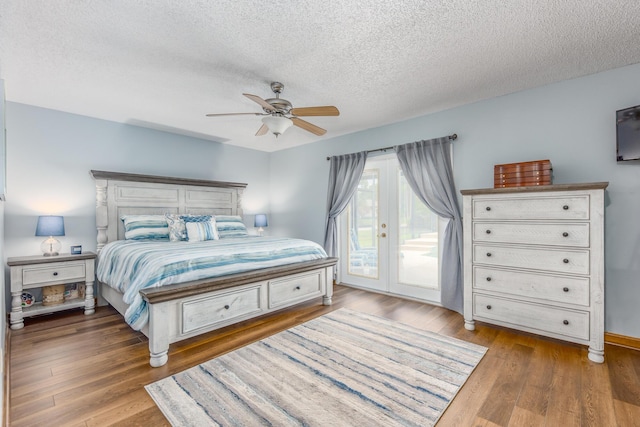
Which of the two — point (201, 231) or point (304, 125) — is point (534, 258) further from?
point (201, 231)

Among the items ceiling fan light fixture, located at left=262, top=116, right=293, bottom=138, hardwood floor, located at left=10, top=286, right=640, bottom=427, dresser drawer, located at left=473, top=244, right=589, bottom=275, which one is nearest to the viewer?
hardwood floor, located at left=10, top=286, right=640, bottom=427

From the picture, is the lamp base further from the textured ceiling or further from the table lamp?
the table lamp

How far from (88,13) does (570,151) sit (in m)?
4.15

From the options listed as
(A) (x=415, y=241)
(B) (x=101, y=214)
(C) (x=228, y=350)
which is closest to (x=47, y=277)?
(B) (x=101, y=214)

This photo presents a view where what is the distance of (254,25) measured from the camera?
80.2 inches

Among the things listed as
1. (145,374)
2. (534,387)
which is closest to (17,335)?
(145,374)

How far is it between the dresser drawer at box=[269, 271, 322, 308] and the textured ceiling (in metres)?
2.05

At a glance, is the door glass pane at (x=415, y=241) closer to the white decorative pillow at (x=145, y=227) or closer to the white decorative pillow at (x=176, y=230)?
the white decorative pillow at (x=176, y=230)

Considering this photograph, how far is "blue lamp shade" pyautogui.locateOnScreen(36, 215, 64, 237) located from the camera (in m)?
3.30

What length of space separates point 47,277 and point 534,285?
497 cm

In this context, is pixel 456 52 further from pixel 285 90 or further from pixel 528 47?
pixel 285 90

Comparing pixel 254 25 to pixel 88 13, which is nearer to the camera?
pixel 88 13

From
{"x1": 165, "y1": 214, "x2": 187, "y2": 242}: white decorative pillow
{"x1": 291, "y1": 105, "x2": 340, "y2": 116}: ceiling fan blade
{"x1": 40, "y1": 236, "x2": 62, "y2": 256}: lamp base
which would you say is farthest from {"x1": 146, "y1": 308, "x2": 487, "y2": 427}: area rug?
{"x1": 40, "y1": 236, "x2": 62, "y2": 256}: lamp base

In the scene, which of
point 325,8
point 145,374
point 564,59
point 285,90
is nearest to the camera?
point 325,8
